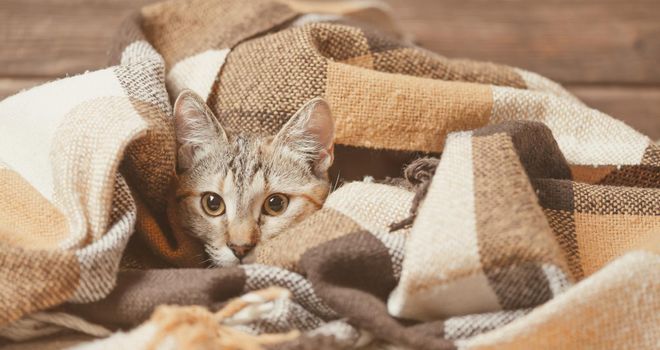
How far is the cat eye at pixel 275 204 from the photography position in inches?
42.9

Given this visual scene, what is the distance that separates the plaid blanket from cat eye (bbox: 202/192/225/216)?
0.21 ft

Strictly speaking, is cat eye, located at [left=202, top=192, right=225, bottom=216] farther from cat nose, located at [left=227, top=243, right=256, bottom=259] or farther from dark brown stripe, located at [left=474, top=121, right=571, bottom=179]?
dark brown stripe, located at [left=474, top=121, right=571, bottom=179]

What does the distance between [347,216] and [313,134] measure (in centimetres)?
23

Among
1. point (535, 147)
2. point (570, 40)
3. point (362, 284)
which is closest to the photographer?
point (362, 284)

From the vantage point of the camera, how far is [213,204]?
1.08 metres

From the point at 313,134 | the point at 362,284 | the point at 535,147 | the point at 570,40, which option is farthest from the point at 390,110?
the point at 570,40

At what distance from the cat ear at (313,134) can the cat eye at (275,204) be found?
0.28 ft

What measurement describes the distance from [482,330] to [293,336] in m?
0.24

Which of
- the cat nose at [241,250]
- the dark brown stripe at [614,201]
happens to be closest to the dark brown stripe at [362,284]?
the cat nose at [241,250]

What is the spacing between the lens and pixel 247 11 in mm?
1260

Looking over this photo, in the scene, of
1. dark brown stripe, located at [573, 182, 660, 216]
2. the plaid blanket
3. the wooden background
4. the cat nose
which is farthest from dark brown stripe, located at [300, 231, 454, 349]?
the wooden background

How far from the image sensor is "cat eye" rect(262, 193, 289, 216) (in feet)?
3.58

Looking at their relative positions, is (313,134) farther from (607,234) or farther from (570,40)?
(570,40)

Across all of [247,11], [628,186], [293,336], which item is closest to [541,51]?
[628,186]
